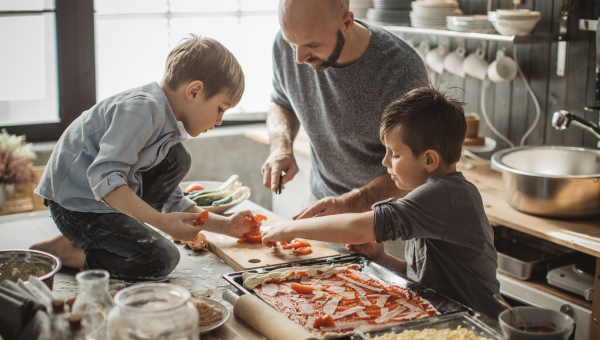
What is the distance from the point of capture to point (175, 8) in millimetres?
3549

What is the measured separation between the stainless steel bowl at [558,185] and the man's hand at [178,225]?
1.33 m

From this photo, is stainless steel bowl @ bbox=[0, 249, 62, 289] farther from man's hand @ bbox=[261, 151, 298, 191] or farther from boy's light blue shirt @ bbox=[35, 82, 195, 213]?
man's hand @ bbox=[261, 151, 298, 191]

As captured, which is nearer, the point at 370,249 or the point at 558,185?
the point at 370,249

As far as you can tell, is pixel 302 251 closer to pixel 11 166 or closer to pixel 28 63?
pixel 11 166

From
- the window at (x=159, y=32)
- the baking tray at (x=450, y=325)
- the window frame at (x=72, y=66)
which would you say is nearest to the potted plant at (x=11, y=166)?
the window frame at (x=72, y=66)

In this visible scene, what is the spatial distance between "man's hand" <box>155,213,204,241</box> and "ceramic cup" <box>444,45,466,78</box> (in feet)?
6.56

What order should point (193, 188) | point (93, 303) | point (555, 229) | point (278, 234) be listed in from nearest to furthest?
point (93, 303), point (278, 234), point (555, 229), point (193, 188)

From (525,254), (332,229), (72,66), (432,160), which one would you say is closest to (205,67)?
(332,229)

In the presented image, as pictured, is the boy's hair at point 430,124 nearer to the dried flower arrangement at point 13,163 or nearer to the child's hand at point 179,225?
the child's hand at point 179,225

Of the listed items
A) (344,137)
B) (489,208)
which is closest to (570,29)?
(489,208)

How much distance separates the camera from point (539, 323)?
985mm

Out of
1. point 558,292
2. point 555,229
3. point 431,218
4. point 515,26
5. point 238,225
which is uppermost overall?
point 515,26

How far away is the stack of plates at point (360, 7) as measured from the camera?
321cm

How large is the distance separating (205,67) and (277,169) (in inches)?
21.3
